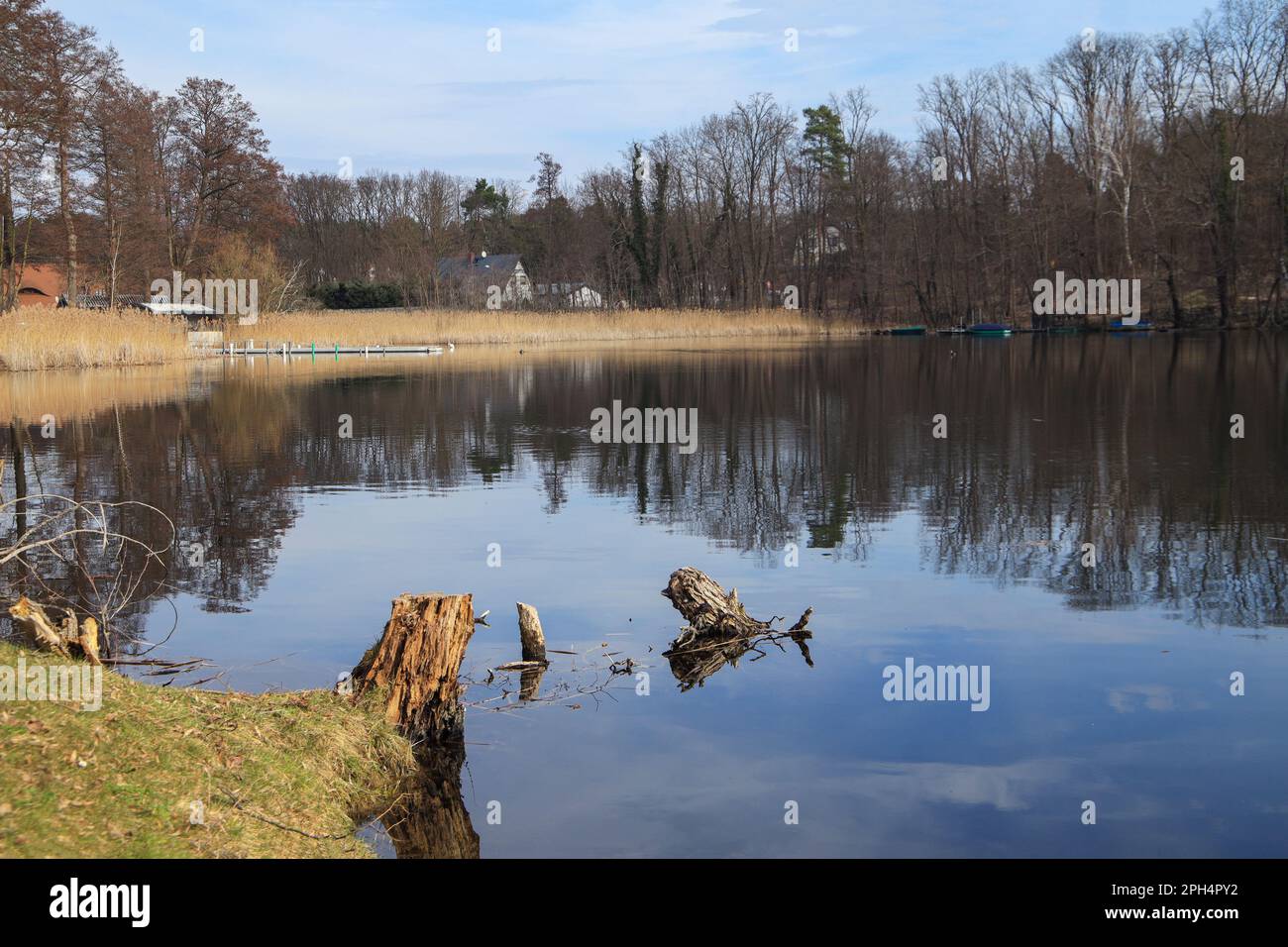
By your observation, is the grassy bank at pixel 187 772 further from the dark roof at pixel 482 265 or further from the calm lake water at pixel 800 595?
the dark roof at pixel 482 265

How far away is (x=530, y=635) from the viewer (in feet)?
26.3

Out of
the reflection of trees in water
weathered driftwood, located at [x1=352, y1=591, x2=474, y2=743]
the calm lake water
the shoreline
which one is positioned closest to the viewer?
the calm lake water

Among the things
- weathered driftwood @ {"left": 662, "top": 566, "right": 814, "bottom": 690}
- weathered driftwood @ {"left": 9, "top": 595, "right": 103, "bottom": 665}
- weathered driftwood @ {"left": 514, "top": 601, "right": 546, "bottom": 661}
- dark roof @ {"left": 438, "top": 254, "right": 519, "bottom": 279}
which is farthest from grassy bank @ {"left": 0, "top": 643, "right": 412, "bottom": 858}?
dark roof @ {"left": 438, "top": 254, "right": 519, "bottom": 279}

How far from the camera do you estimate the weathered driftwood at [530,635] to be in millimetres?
8000

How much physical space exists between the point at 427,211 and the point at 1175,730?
87831mm

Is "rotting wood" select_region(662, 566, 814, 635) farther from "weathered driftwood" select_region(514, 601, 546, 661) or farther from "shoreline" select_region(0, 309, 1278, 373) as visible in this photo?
"shoreline" select_region(0, 309, 1278, 373)

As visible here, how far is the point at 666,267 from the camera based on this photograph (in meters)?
82.1

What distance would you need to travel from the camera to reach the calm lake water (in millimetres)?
5910

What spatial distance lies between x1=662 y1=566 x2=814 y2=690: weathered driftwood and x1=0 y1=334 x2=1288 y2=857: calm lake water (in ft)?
0.50

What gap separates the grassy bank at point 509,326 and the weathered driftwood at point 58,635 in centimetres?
4484

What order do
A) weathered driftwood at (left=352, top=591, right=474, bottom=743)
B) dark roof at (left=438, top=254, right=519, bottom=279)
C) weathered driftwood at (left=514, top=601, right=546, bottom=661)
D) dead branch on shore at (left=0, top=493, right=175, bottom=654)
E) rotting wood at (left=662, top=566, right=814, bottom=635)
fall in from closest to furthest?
weathered driftwood at (left=352, top=591, right=474, bottom=743)
dead branch on shore at (left=0, top=493, right=175, bottom=654)
weathered driftwood at (left=514, top=601, right=546, bottom=661)
rotting wood at (left=662, top=566, right=814, bottom=635)
dark roof at (left=438, top=254, right=519, bottom=279)

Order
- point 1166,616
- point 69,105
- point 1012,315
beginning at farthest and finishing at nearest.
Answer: point 1012,315, point 69,105, point 1166,616
